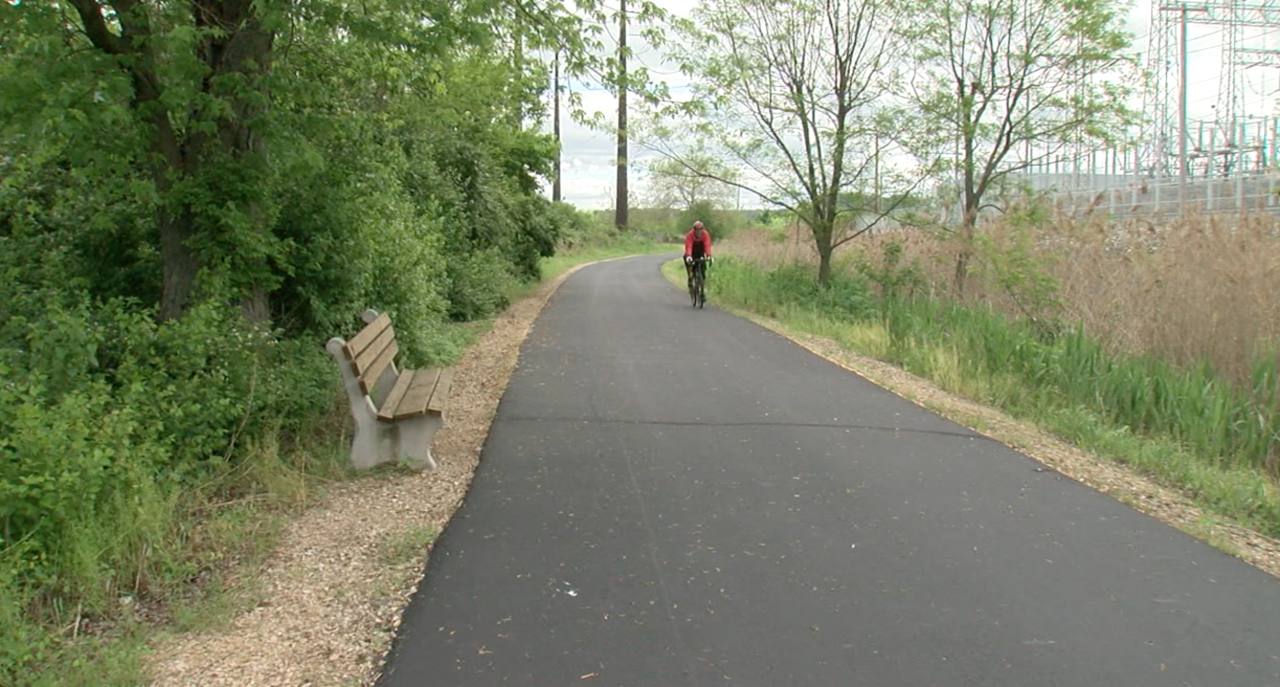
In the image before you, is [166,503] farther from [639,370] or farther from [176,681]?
[639,370]

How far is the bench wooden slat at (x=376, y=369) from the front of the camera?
5.98 m

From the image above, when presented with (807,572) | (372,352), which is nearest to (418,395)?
(372,352)

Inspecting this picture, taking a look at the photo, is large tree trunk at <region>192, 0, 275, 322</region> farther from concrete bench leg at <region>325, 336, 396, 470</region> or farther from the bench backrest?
concrete bench leg at <region>325, 336, 396, 470</region>

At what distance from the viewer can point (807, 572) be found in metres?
4.50

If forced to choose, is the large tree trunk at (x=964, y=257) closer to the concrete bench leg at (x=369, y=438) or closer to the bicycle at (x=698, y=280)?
the bicycle at (x=698, y=280)

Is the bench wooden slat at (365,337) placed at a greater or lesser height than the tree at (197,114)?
lesser

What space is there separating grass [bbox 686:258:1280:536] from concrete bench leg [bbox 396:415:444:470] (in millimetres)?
4844

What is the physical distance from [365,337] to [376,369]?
23 cm

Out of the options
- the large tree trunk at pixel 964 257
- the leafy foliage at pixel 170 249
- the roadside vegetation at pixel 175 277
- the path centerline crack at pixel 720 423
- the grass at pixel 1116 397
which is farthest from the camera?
the large tree trunk at pixel 964 257

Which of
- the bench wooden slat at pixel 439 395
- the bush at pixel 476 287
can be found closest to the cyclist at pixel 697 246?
the bush at pixel 476 287

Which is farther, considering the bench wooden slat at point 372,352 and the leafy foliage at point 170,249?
the bench wooden slat at point 372,352

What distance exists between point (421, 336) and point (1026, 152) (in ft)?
38.9

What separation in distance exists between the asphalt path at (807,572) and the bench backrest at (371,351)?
95 cm

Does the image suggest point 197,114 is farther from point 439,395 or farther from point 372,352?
point 439,395
